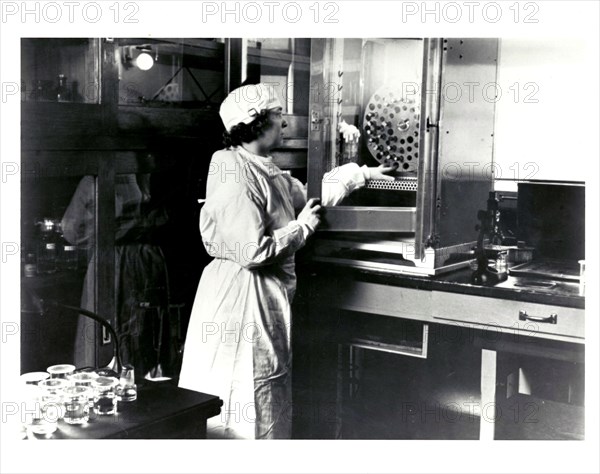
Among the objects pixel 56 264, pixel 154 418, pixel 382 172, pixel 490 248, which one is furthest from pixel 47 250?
pixel 490 248

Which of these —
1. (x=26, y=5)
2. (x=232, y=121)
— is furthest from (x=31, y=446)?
(x=232, y=121)

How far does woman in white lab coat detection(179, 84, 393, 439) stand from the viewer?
273 centimetres

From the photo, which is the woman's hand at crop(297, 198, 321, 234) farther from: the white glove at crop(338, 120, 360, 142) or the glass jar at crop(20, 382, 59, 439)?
the glass jar at crop(20, 382, 59, 439)

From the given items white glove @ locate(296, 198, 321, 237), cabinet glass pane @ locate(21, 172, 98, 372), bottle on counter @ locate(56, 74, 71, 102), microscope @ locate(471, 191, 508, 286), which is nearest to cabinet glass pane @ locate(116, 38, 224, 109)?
bottle on counter @ locate(56, 74, 71, 102)

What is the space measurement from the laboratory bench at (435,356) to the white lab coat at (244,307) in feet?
1.12

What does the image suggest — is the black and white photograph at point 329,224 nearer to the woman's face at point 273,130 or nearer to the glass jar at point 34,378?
the woman's face at point 273,130

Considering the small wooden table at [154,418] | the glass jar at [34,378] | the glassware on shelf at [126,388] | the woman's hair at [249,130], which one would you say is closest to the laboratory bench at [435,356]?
the woman's hair at [249,130]

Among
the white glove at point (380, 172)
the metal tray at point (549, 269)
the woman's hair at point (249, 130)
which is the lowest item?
the metal tray at point (549, 269)

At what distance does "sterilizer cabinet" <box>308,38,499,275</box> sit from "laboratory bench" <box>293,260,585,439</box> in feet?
0.42

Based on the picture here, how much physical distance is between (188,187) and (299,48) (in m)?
0.92

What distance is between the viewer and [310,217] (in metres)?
2.84

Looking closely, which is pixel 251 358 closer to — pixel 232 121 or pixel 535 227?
pixel 232 121

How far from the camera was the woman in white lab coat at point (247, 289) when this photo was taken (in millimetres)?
2730

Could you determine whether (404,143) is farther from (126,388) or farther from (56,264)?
(126,388)
